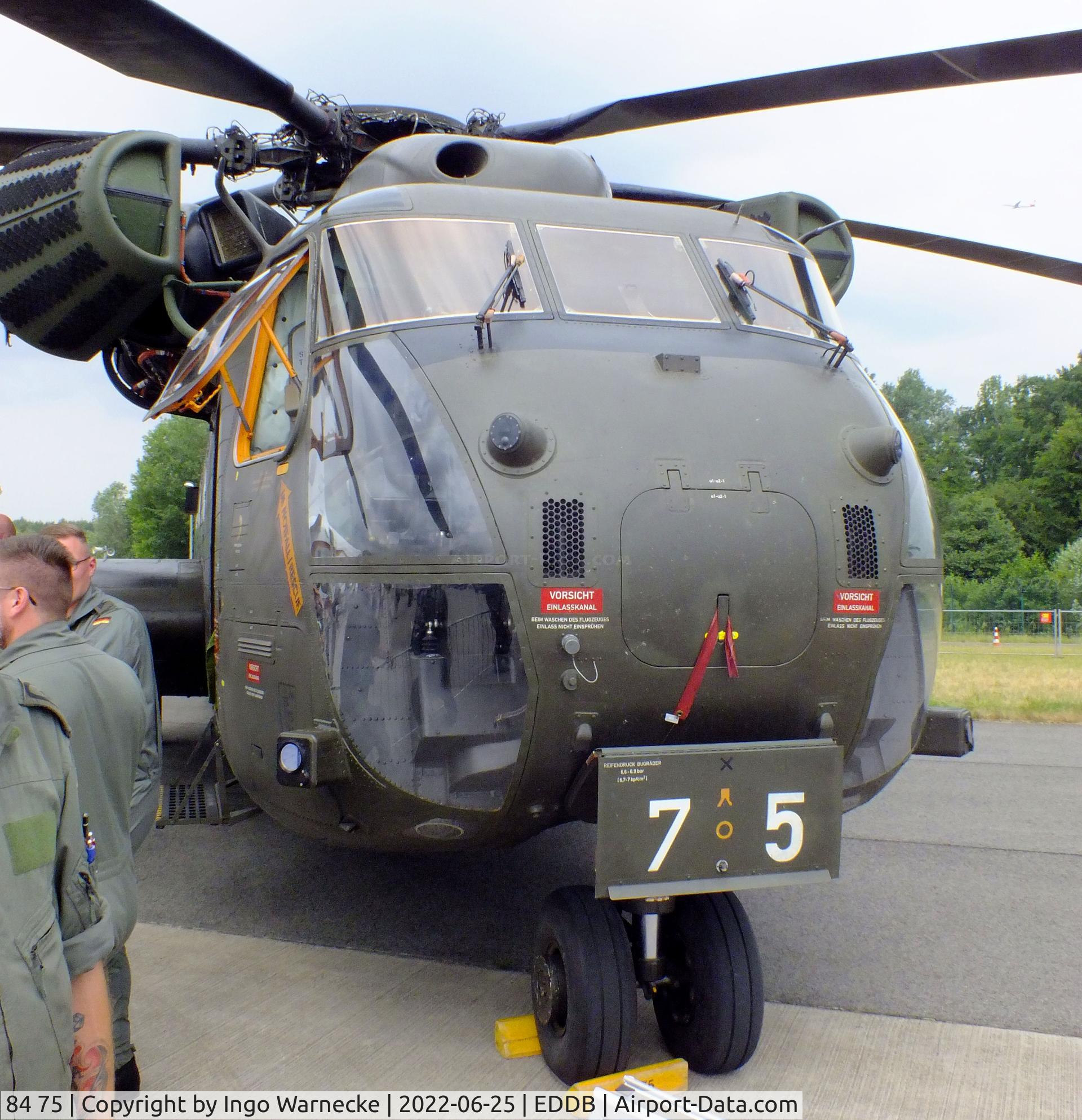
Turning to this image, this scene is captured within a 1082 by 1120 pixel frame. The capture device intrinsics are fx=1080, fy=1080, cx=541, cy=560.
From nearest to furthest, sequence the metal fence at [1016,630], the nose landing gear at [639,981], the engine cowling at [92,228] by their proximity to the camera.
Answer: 1. the nose landing gear at [639,981]
2. the engine cowling at [92,228]
3. the metal fence at [1016,630]

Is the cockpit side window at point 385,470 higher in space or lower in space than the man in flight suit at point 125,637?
higher

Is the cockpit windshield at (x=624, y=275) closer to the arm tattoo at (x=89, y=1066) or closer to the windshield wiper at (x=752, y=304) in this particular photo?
the windshield wiper at (x=752, y=304)

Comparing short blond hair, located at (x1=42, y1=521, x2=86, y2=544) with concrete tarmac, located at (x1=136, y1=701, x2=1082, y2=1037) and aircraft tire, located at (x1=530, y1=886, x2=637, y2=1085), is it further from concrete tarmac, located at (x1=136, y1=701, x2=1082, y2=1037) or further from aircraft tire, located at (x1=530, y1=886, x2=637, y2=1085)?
aircraft tire, located at (x1=530, y1=886, x2=637, y2=1085)

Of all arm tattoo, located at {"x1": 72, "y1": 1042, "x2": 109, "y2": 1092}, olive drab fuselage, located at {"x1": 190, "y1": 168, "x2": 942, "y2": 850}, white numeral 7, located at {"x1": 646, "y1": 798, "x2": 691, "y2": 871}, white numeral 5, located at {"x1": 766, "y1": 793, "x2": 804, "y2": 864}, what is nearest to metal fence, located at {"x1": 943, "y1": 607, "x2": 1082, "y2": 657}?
olive drab fuselage, located at {"x1": 190, "y1": 168, "x2": 942, "y2": 850}

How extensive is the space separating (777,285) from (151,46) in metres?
2.53

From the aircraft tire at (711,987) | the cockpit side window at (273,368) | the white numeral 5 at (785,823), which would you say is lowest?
the aircraft tire at (711,987)

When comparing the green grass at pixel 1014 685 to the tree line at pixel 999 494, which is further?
the tree line at pixel 999 494

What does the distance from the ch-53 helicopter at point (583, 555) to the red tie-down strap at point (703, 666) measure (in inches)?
0.4

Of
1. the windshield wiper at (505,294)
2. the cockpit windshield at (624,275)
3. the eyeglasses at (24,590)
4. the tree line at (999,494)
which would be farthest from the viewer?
the tree line at (999,494)

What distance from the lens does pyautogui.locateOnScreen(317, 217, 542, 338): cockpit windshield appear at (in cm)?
377

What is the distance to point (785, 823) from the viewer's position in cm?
338

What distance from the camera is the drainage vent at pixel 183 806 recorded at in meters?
4.82

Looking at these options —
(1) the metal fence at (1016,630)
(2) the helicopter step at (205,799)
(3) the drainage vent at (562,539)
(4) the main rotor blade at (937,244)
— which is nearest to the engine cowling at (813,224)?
(4) the main rotor blade at (937,244)

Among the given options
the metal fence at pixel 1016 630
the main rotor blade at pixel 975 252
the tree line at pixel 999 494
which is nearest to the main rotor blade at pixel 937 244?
the main rotor blade at pixel 975 252
